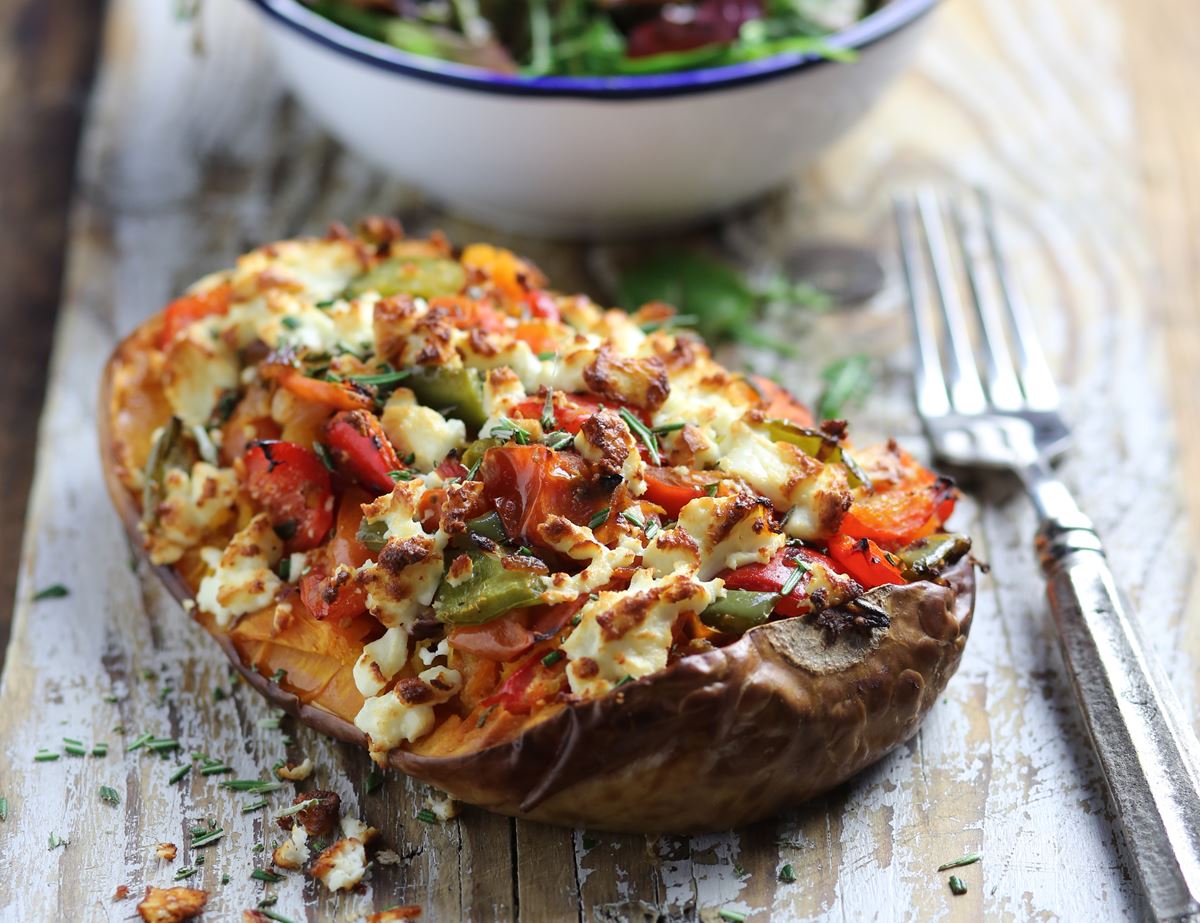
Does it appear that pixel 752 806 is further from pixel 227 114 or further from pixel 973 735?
pixel 227 114

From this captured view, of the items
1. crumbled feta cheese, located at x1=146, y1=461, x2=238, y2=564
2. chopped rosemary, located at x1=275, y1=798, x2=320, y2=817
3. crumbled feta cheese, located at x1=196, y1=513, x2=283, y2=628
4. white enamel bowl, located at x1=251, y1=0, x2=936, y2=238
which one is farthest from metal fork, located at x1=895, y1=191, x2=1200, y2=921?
crumbled feta cheese, located at x1=146, y1=461, x2=238, y2=564

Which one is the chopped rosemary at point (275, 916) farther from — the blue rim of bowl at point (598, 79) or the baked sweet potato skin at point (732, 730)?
the blue rim of bowl at point (598, 79)

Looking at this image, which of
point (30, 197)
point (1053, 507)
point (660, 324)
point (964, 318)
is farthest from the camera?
point (30, 197)

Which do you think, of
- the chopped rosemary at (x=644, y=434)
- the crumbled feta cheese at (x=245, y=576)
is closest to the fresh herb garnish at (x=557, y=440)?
the chopped rosemary at (x=644, y=434)

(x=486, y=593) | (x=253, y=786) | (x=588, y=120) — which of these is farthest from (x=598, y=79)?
(x=253, y=786)

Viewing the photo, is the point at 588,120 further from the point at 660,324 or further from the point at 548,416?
the point at 548,416

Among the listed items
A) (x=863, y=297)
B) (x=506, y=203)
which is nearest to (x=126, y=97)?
(x=506, y=203)
